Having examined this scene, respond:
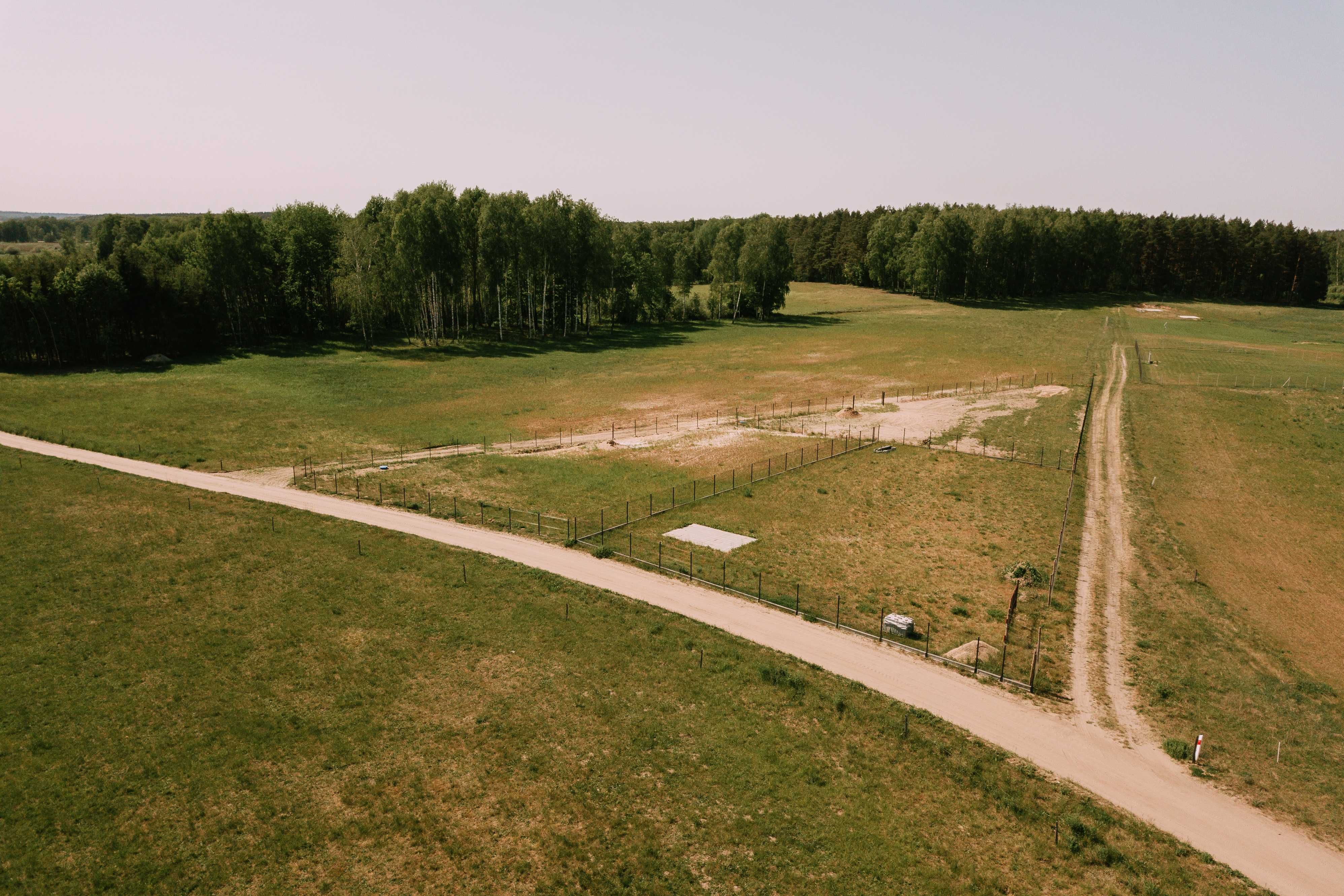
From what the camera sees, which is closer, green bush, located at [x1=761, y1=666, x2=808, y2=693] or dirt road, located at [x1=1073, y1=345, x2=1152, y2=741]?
dirt road, located at [x1=1073, y1=345, x2=1152, y2=741]

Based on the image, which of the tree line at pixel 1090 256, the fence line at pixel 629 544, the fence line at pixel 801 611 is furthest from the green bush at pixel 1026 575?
the tree line at pixel 1090 256

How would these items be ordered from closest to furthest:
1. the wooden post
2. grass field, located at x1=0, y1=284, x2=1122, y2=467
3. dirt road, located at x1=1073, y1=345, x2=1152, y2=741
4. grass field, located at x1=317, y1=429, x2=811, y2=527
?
dirt road, located at x1=1073, y1=345, x2=1152, y2=741, the wooden post, grass field, located at x1=317, y1=429, x2=811, y2=527, grass field, located at x1=0, y1=284, x2=1122, y2=467

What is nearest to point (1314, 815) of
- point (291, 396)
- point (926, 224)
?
point (291, 396)

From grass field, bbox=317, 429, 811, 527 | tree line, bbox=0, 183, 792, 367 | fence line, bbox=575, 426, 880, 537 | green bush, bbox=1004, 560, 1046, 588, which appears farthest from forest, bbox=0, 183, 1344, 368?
green bush, bbox=1004, 560, 1046, 588

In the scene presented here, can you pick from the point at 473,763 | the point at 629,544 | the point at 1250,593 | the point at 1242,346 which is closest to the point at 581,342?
the point at 629,544

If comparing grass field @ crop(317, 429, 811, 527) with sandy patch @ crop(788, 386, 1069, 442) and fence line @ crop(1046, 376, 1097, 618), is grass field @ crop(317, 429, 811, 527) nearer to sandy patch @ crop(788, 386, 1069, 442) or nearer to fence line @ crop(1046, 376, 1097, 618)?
sandy patch @ crop(788, 386, 1069, 442)
